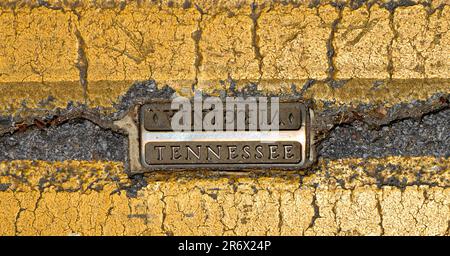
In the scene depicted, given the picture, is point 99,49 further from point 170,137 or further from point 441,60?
point 441,60

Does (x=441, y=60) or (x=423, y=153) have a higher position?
(x=441, y=60)

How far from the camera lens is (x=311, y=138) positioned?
2293 millimetres

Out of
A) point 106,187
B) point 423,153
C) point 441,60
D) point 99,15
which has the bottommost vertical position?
point 106,187

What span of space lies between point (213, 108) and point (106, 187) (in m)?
0.56

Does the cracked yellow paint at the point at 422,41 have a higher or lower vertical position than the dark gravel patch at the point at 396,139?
higher

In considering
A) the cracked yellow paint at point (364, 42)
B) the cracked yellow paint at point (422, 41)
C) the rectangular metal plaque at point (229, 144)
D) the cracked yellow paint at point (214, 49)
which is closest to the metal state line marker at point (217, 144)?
the rectangular metal plaque at point (229, 144)

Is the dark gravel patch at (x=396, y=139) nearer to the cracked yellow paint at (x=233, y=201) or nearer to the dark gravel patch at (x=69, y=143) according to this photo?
the cracked yellow paint at (x=233, y=201)

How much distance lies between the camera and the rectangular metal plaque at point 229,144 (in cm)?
229

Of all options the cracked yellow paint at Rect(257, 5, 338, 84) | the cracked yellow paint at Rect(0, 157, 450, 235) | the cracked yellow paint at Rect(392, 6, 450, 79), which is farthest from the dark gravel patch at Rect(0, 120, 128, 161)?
the cracked yellow paint at Rect(392, 6, 450, 79)

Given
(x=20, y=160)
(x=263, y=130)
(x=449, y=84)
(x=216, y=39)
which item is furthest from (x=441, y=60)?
(x=20, y=160)

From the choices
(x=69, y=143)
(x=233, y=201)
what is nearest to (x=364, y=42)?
(x=233, y=201)

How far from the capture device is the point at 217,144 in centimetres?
231

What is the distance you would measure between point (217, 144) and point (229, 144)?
0.16ft

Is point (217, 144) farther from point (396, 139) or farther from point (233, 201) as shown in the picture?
point (396, 139)
